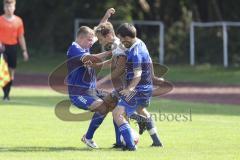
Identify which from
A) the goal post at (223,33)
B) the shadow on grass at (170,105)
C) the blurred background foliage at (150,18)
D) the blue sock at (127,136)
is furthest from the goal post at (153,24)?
the blue sock at (127,136)

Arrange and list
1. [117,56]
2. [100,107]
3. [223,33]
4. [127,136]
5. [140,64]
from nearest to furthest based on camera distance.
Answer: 1. [127,136]
2. [140,64]
3. [117,56]
4. [100,107]
5. [223,33]

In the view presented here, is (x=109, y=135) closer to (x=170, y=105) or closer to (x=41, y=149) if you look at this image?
(x=41, y=149)

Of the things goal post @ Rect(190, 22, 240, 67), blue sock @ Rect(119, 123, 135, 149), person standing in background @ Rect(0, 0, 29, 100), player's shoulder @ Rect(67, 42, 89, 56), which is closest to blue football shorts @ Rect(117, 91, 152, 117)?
blue sock @ Rect(119, 123, 135, 149)

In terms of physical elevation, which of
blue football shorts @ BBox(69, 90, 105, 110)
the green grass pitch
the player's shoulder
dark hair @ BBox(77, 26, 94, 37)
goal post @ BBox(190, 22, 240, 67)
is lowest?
goal post @ BBox(190, 22, 240, 67)

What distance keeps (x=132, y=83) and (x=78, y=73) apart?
43.6 inches

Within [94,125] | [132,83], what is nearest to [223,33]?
[94,125]

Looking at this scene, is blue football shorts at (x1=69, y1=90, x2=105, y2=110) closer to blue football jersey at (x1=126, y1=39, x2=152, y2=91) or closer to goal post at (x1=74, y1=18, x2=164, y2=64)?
blue football jersey at (x1=126, y1=39, x2=152, y2=91)

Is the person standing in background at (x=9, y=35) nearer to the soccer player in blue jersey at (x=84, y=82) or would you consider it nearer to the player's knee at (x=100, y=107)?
the soccer player in blue jersey at (x=84, y=82)

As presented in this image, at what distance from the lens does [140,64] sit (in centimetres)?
1173

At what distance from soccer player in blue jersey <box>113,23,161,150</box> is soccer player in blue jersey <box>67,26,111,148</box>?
0.48 m

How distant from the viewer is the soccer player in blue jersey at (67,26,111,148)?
12203 mm

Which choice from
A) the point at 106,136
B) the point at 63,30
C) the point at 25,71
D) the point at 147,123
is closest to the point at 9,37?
the point at 106,136

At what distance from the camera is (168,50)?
36.6 metres

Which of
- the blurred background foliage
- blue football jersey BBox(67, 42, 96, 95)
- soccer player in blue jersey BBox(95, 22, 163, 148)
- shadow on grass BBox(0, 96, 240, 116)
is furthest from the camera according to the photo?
the blurred background foliage
